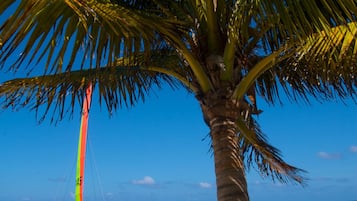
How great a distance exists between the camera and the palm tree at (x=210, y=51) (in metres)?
2.87

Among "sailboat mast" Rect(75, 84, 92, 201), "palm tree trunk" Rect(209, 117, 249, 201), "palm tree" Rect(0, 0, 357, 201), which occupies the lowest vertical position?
"palm tree trunk" Rect(209, 117, 249, 201)

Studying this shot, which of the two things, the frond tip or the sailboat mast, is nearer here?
the frond tip

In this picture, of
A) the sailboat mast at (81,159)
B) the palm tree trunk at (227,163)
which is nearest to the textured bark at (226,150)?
the palm tree trunk at (227,163)

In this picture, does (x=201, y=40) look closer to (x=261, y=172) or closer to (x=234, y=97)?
(x=234, y=97)

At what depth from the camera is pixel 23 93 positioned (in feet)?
14.8

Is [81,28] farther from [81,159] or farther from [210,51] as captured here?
[81,159]

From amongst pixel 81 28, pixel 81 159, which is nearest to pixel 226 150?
pixel 81 28

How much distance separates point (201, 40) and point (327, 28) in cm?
132

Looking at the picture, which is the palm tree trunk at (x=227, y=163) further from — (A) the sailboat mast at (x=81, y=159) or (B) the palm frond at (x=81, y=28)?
(A) the sailboat mast at (x=81, y=159)

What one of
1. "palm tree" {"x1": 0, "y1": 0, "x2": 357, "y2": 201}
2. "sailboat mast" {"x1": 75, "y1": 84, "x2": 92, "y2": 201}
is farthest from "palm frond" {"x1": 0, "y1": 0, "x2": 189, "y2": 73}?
"sailboat mast" {"x1": 75, "y1": 84, "x2": 92, "y2": 201}

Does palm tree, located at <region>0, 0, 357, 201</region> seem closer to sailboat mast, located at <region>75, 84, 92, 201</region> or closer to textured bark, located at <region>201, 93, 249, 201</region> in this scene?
textured bark, located at <region>201, 93, 249, 201</region>

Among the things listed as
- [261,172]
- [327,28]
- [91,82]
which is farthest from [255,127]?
[327,28]

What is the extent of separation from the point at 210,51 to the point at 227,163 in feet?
3.58

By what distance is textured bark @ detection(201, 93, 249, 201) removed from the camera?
11.3 feet
